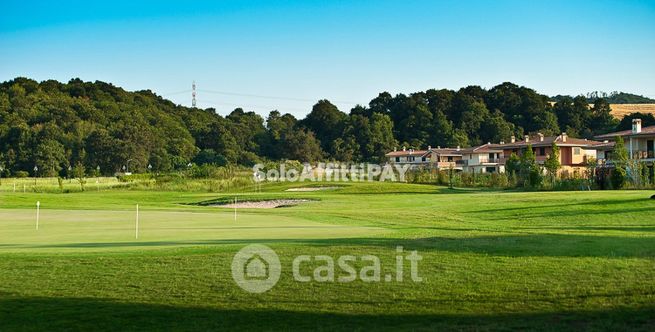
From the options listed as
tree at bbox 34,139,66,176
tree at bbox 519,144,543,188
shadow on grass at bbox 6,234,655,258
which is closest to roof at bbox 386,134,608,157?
tree at bbox 519,144,543,188

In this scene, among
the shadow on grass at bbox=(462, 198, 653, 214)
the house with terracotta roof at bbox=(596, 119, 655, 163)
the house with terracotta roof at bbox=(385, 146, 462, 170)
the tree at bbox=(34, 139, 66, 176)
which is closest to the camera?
the shadow on grass at bbox=(462, 198, 653, 214)

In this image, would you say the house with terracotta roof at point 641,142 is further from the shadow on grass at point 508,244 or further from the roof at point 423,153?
the shadow on grass at point 508,244

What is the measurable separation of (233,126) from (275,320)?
109587mm

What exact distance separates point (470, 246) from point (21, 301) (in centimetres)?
881

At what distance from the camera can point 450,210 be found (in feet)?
110

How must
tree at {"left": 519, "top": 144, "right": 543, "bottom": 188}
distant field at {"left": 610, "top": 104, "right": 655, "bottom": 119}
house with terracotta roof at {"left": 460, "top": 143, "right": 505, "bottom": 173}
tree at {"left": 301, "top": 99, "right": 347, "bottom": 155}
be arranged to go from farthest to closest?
distant field at {"left": 610, "top": 104, "right": 655, "bottom": 119}
tree at {"left": 301, "top": 99, "right": 347, "bottom": 155}
house with terracotta roof at {"left": 460, "top": 143, "right": 505, "bottom": 173}
tree at {"left": 519, "top": 144, "right": 543, "bottom": 188}

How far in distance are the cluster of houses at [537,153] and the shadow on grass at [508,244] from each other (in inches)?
2309

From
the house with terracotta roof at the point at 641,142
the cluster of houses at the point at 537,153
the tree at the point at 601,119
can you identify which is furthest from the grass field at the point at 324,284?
the tree at the point at 601,119

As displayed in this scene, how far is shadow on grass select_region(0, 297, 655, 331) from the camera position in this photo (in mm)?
9227

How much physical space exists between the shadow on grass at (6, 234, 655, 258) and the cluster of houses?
5864cm

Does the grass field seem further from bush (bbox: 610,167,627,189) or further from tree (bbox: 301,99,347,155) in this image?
tree (bbox: 301,99,347,155)

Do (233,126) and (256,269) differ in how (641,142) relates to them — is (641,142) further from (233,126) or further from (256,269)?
(256,269)

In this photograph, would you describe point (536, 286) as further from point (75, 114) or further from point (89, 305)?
point (75, 114)

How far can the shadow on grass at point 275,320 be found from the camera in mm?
9227
